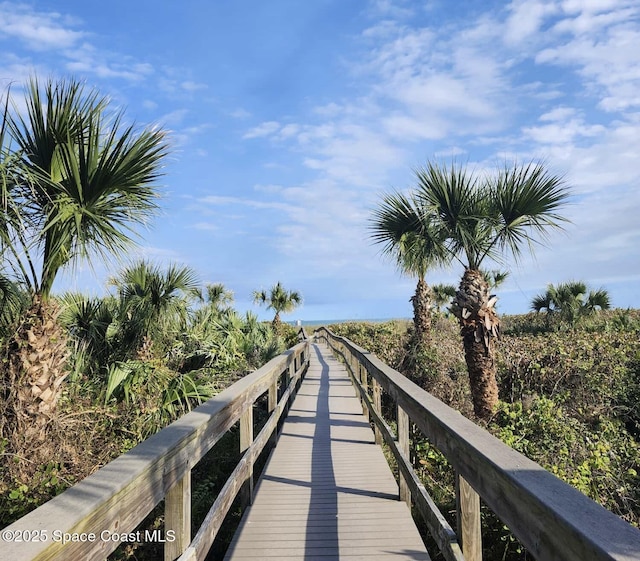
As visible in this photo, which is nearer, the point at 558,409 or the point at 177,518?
the point at 177,518

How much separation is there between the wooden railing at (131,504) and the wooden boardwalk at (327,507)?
0.51 metres

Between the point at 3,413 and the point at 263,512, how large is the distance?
292 cm

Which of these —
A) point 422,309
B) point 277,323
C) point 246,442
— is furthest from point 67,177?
point 277,323

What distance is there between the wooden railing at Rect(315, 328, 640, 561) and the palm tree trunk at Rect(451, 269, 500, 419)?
19.1 feet

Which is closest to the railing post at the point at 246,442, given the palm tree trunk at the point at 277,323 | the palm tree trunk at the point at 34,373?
the palm tree trunk at the point at 34,373

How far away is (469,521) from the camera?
7.36 ft

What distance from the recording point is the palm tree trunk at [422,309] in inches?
554

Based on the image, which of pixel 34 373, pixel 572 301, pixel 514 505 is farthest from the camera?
pixel 572 301

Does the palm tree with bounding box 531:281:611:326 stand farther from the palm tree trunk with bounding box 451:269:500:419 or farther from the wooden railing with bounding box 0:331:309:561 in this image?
the wooden railing with bounding box 0:331:309:561

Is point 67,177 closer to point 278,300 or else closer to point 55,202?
point 55,202

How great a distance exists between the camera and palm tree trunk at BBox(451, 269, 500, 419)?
333 inches

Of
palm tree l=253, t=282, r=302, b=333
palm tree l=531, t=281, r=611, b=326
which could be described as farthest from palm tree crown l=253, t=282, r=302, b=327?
palm tree l=531, t=281, r=611, b=326

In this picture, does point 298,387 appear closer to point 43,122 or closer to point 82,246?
point 82,246

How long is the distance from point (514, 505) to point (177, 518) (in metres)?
1.54
